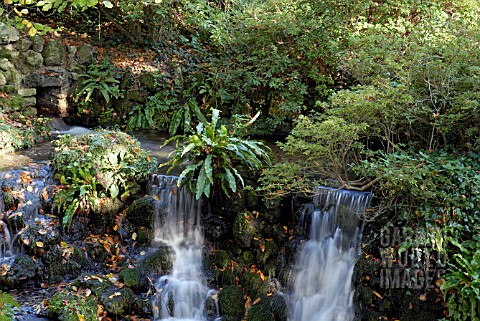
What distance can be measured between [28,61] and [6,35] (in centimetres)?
75

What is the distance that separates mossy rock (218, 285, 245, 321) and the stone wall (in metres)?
7.02

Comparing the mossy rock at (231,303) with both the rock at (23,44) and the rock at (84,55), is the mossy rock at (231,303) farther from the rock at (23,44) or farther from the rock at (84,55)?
the rock at (23,44)

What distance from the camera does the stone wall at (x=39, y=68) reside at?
10383 mm

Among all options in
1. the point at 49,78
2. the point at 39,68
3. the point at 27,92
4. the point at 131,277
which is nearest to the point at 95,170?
the point at 131,277

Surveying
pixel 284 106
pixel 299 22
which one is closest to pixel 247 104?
pixel 284 106

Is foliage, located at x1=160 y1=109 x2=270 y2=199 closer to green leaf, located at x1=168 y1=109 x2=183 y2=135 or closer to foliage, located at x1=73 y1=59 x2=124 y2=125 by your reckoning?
green leaf, located at x1=168 y1=109 x2=183 y2=135

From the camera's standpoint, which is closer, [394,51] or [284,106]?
[394,51]

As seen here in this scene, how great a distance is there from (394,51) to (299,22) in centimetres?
295

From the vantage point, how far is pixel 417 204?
644 centimetres

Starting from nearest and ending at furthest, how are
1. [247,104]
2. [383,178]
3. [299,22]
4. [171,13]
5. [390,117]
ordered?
1. [383,178]
2. [390,117]
3. [299,22]
4. [247,104]
5. [171,13]

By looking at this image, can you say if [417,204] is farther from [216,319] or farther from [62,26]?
[62,26]

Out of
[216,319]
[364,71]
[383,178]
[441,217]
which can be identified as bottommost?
[216,319]

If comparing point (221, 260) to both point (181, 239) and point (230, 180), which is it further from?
point (230, 180)

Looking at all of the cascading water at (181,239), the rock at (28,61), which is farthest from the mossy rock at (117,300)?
the rock at (28,61)
